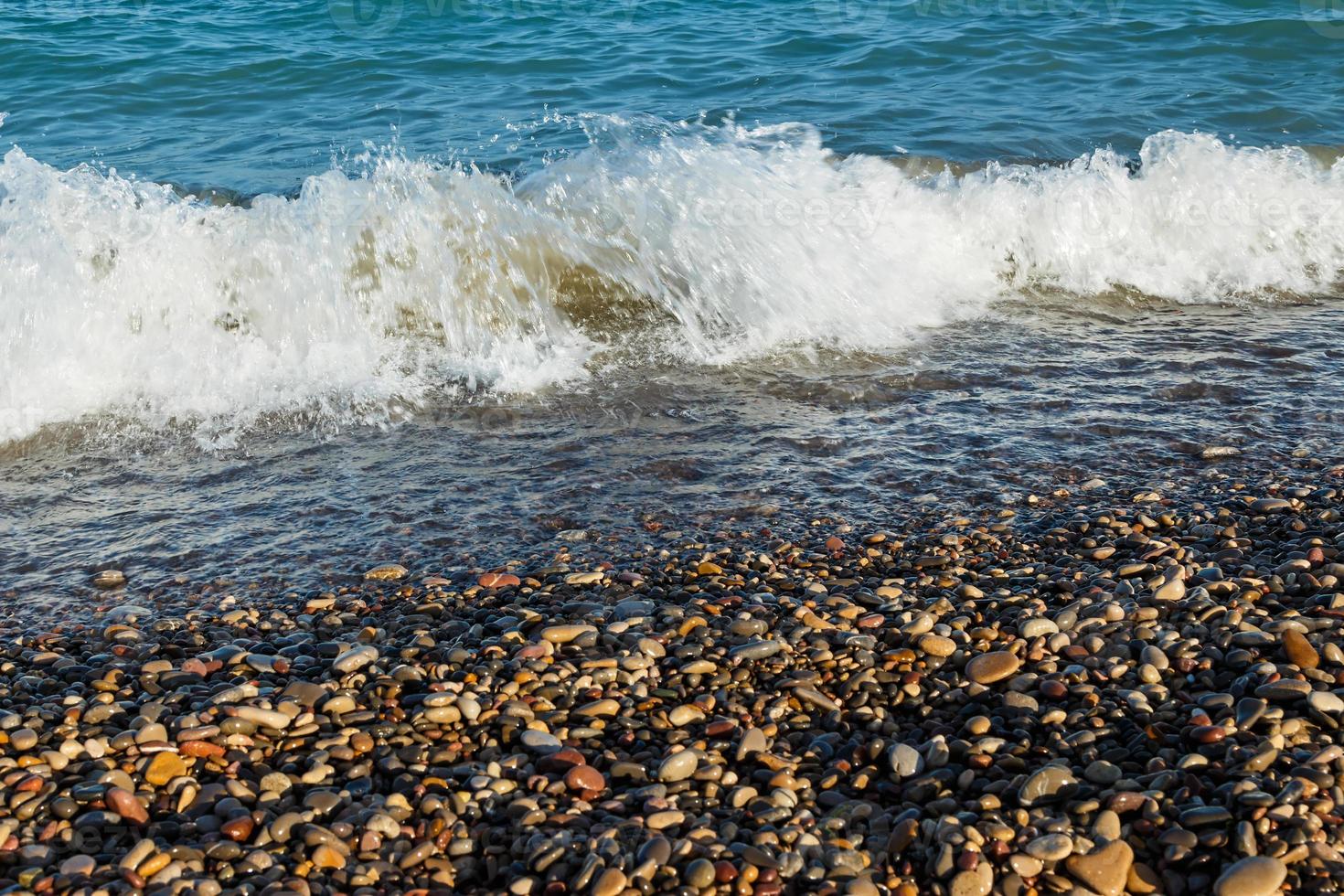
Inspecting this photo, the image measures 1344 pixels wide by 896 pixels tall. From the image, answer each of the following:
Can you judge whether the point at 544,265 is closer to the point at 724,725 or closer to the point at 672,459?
the point at 672,459

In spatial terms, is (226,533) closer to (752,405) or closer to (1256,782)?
(752,405)

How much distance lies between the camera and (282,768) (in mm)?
3129

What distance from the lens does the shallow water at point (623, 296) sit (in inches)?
202

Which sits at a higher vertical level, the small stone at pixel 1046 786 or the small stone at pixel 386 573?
the small stone at pixel 1046 786

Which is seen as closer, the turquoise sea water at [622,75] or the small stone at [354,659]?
the small stone at [354,659]

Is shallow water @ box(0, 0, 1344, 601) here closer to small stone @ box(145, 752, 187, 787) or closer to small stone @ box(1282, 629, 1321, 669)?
small stone @ box(145, 752, 187, 787)

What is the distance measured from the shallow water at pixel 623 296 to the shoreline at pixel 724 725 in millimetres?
585

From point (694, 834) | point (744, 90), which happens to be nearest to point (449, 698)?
point (694, 834)

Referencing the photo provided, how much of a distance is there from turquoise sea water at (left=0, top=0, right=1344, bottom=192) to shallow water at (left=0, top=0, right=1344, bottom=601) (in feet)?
0.25

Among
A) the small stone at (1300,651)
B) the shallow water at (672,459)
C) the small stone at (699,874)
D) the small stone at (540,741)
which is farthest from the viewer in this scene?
the shallow water at (672,459)

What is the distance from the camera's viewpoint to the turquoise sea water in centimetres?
1038

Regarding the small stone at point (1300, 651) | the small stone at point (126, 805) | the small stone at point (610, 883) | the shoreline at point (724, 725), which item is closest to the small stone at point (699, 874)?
the shoreline at point (724, 725)

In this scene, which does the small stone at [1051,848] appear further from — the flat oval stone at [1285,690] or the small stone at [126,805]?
the small stone at [126,805]

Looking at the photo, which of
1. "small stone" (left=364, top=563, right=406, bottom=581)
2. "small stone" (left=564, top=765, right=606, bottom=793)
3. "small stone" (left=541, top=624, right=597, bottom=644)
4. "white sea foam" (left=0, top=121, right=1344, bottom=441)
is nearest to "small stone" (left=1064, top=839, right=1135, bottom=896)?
"small stone" (left=564, top=765, right=606, bottom=793)
